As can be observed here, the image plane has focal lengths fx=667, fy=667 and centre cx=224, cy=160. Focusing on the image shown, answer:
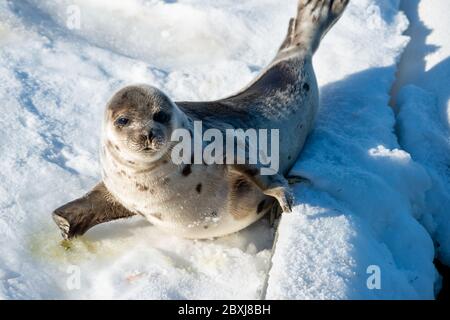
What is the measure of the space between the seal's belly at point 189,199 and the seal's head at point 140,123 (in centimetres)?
14

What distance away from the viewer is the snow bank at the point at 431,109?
12.8 feet

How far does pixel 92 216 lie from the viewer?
343cm

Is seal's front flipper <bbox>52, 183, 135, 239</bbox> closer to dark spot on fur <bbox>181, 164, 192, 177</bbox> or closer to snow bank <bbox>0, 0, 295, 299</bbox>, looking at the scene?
snow bank <bbox>0, 0, 295, 299</bbox>

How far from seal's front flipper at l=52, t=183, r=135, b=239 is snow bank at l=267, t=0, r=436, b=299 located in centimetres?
91

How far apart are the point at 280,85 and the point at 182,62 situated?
1207 millimetres

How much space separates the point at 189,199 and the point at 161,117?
43cm

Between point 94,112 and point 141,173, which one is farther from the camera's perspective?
point 94,112

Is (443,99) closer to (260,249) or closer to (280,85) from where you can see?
(280,85)

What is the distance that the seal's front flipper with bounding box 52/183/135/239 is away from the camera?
3.36 metres

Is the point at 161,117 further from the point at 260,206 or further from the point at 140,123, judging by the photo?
the point at 260,206

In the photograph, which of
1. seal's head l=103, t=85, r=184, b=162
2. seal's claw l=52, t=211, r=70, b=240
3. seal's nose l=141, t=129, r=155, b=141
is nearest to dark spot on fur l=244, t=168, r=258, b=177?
seal's head l=103, t=85, r=184, b=162

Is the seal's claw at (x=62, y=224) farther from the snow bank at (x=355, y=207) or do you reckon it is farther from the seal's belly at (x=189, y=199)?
the snow bank at (x=355, y=207)
